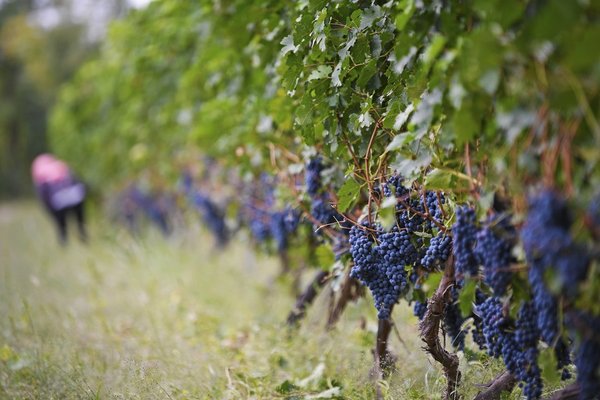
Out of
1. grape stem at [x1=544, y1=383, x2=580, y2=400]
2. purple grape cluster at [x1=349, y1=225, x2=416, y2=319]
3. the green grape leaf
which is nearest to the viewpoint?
grape stem at [x1=544, y1=383, x2=580, y2=400]

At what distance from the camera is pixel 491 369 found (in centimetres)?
274

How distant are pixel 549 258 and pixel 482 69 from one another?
0.53 meters

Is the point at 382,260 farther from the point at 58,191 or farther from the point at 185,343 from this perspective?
the point at 58,191

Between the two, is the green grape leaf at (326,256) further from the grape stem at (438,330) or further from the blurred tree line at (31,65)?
the blurred tree line at (31,65)

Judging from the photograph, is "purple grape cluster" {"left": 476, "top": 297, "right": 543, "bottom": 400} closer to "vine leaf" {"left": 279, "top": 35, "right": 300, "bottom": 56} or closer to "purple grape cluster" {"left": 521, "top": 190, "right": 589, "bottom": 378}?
"purple grape cluster" {"left": 521, "top": 190, "right": 589, "bottom": 378}

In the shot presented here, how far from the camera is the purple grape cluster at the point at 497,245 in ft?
6.35

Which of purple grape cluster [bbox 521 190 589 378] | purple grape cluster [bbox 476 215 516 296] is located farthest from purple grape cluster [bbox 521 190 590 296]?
purple grape cluster [bbox 476 215 516 296]

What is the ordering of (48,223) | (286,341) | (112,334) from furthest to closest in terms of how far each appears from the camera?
1. (48,223)
2. (112,334)
3. (286,341)

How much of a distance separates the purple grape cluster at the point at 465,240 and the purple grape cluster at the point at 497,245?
0.16 ft

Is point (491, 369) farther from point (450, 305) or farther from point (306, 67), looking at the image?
point (306, 67)

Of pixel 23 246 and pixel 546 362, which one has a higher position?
pixel 546 362

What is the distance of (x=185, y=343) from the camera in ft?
14.3

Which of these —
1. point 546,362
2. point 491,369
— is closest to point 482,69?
point 546,362

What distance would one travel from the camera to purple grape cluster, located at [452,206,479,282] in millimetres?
2027
